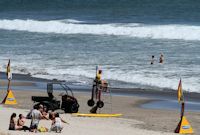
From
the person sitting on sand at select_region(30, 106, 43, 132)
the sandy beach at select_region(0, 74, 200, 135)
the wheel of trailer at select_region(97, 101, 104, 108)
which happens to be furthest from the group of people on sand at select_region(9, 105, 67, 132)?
the wheel of trailer at select_region(97, 101, 104, 108)

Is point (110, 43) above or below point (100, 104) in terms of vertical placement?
above

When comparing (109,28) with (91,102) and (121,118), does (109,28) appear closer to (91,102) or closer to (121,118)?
(91,102)

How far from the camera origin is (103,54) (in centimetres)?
5050

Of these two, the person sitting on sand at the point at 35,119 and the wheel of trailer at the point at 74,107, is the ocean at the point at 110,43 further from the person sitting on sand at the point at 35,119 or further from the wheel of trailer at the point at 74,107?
the person sitting on sand at the point at 35,119

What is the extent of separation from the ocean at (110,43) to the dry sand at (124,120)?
5.00 metres

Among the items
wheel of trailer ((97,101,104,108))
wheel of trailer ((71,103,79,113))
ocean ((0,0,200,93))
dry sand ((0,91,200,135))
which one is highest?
ocean ((0,0,200,93))

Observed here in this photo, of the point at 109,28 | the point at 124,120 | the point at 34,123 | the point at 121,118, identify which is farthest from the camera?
the point at 109,28

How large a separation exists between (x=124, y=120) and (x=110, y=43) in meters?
29.8

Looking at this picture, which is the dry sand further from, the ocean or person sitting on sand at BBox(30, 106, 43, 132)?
the ocean

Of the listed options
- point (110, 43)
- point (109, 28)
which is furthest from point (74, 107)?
point (109, 28)

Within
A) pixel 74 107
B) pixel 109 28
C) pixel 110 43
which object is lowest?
pixel 74 107

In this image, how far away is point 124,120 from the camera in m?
29.1

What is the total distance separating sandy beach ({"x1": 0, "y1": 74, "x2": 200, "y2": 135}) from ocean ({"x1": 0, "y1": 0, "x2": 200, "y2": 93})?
165 inches

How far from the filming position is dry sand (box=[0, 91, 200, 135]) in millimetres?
26375
